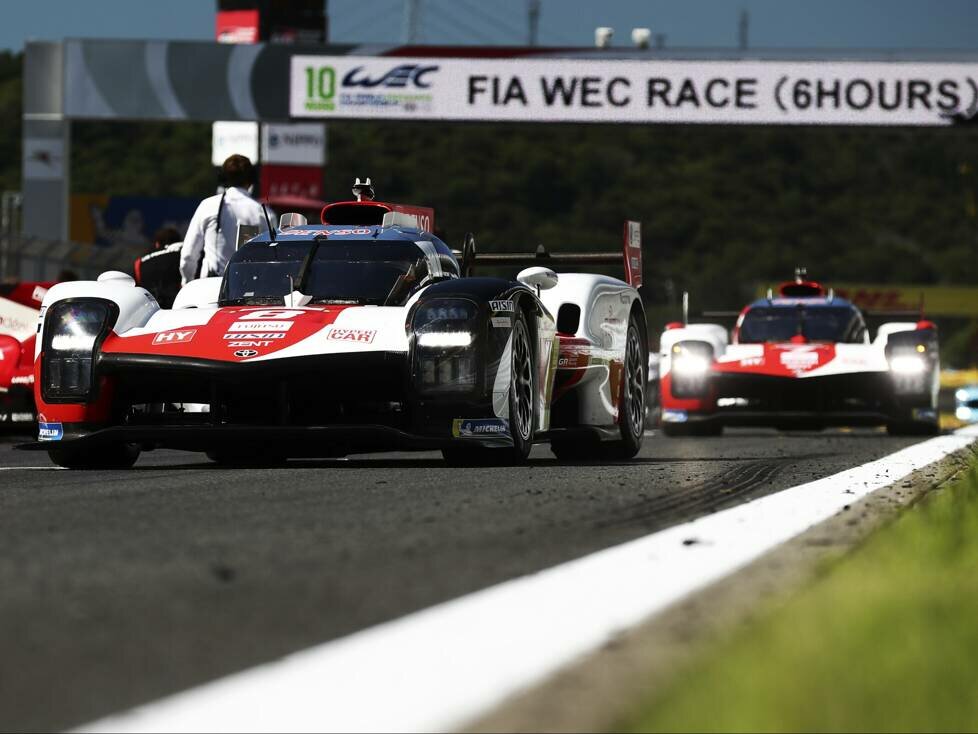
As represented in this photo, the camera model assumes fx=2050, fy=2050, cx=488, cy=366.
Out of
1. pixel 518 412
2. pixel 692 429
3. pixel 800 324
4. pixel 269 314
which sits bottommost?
pixel 692 429

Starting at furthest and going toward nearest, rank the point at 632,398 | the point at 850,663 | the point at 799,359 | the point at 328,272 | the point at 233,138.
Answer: the point at 233,138
the point at 799,359
the point at 632,398
the point at 328,272
the point at 850,663

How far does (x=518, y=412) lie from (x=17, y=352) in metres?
5.04

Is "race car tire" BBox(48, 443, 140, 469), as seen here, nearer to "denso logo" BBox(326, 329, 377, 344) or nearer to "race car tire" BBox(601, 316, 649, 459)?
"denso logo" BBox(326, 329, 377, 344)

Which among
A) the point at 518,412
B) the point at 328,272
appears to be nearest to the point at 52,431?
the point at 328,272

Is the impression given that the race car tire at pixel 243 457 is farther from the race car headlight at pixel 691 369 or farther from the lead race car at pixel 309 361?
the race car headlight at pixel 691 369

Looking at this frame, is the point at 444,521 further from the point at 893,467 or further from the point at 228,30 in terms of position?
the point at 228,30

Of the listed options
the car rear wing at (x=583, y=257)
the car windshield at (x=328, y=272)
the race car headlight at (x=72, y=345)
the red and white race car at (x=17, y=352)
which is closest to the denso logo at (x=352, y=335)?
the car windshield at (x=328, y=272)

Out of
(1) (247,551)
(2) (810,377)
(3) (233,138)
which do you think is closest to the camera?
(1) (247,551)

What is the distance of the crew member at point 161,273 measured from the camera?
11.8m

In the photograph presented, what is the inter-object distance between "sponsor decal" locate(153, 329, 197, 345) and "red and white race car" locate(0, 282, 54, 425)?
4232 millimetres

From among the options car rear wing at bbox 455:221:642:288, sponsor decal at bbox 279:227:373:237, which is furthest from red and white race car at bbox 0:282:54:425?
sponsor decal at bbox 279:227:373:237

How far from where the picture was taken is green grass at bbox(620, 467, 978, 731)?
269 cm

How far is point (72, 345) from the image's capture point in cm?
919

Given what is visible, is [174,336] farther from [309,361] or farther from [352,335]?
[352,335]
